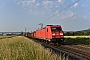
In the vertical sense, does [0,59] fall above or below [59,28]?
below

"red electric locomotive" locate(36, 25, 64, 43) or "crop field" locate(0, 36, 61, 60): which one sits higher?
"red electric locomotive" locate(36, 25, 64, 43)

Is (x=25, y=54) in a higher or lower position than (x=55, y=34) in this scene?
lower

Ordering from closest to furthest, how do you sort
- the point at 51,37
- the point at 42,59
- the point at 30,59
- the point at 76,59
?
the point at 42,59 → the point at 30,59 → the point at 76,59 → the point at 51,37

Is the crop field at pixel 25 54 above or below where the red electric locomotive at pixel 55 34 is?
below

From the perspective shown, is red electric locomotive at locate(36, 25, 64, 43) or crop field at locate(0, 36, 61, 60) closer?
crop field at locate(0, 36, 61, 60)

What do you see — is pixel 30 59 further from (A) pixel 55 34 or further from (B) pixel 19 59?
(A) pixel 55 34

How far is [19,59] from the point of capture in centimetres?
1036

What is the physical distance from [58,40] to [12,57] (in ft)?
74.1

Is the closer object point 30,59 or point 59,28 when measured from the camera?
point 30,59

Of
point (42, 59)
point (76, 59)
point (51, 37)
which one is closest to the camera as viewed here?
point (42, 59)

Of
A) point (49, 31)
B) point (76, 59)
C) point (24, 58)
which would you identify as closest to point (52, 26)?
point (49, 31)

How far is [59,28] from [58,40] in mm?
1923

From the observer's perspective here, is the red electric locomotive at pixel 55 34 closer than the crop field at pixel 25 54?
No

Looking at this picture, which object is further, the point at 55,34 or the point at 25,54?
the point at 55,34
